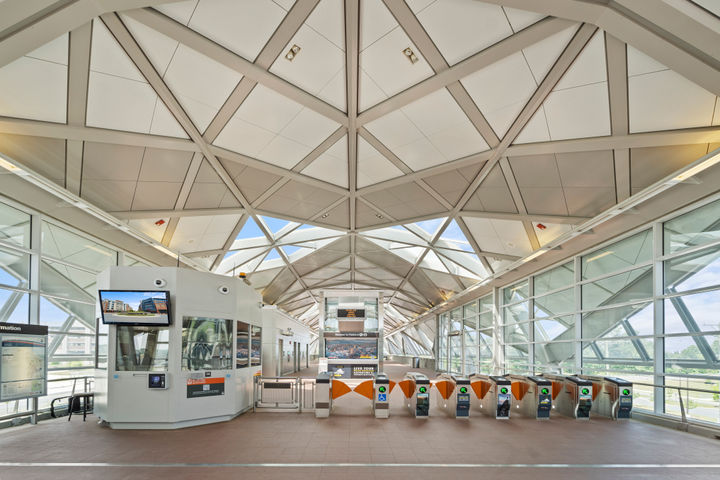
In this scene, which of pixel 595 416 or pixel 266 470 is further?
pixel 595 416

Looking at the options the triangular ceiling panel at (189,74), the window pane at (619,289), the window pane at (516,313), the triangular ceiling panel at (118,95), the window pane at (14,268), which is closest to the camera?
the triangular ceiling panel at (118,95)

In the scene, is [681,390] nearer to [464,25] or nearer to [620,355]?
[620,355]

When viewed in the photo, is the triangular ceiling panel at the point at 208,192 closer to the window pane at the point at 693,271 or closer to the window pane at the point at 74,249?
the window pane at the point at 74,249

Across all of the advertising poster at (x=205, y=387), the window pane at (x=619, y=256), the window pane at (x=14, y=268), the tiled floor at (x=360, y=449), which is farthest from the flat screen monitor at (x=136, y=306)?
the window pane at (x=619, y=256)

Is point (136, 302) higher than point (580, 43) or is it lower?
lower

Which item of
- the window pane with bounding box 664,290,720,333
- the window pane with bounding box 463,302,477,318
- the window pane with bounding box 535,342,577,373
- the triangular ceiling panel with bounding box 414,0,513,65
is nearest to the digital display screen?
the window pane with bounding box 463,302,477,318

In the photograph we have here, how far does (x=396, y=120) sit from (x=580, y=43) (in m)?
4.82

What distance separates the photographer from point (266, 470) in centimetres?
759

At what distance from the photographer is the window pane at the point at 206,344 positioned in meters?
11.8

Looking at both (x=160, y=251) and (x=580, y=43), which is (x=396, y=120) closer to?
(x=580, y=43)

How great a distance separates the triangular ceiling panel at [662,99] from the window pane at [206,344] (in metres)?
10.8

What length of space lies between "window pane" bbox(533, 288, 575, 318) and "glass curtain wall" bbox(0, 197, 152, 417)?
51.2 ft

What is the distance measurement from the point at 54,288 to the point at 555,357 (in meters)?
17.8

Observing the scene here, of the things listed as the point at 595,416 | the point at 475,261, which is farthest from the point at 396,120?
the point at 475,261
